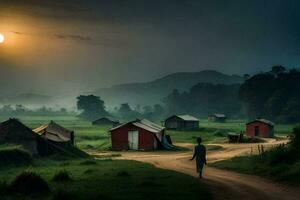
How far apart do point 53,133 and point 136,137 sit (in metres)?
18.9

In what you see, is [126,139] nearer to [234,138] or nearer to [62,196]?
[234,138]

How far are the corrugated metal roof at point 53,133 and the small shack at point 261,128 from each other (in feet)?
172

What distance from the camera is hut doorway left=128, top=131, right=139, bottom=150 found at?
3076 inches

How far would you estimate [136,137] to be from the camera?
78.2 meters

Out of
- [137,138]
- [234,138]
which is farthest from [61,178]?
[234,138]

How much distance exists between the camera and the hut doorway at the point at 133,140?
7812cm

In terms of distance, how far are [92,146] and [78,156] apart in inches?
998

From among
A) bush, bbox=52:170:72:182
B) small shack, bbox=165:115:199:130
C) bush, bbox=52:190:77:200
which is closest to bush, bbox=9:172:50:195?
bush, bbox=52:190:77:200

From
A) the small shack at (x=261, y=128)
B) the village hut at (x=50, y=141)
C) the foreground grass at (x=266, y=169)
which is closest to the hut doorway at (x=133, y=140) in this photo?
the village hut at (x=50, y=141)

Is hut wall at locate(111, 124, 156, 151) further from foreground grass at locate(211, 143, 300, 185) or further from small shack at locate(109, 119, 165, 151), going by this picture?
foreground grass at locate(211, 143, 300, 185)

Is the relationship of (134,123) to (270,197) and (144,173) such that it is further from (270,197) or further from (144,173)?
(270,197)

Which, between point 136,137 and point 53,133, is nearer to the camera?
point 53,133

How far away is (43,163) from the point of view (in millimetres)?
48906

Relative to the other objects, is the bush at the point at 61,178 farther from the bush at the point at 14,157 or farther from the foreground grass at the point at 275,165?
the foreground grass at the point at 275,165
